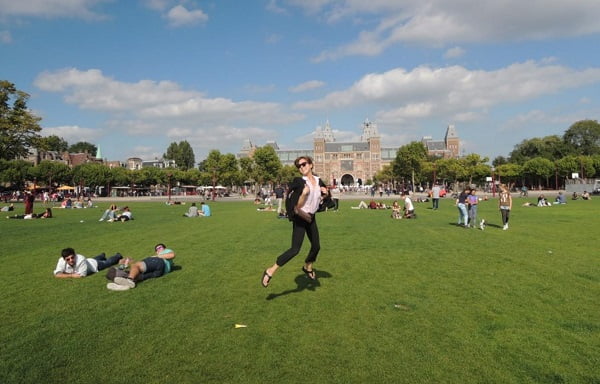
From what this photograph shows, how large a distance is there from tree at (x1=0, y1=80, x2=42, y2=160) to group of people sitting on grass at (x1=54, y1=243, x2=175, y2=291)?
4638 centimetres

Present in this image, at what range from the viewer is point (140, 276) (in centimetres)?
830

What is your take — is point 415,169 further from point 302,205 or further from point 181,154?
point 302,205

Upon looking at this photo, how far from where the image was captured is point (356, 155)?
176 m

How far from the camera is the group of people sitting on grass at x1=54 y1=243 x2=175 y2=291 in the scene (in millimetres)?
7805

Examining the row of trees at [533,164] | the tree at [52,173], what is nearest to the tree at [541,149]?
the row of trees at [533,164]

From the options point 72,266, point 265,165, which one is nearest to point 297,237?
point 72,266

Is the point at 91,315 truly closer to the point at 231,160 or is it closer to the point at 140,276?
the point at 140,276

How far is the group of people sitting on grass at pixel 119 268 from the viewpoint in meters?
7.80

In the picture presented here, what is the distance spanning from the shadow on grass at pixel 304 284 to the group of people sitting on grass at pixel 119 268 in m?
2.66

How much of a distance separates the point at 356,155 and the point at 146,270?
558 feet

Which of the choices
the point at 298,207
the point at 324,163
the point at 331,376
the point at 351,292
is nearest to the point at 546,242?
the point at 351,292

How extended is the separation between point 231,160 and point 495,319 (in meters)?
92.8

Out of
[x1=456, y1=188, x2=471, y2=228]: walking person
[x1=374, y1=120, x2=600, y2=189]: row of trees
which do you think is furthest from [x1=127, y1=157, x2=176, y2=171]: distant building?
[x1=456, y1=188, x2=471, y2=228]: walking person

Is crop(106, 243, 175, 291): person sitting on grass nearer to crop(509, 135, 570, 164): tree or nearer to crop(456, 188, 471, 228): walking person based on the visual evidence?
crop(456, 188, 471, 228): walking person
